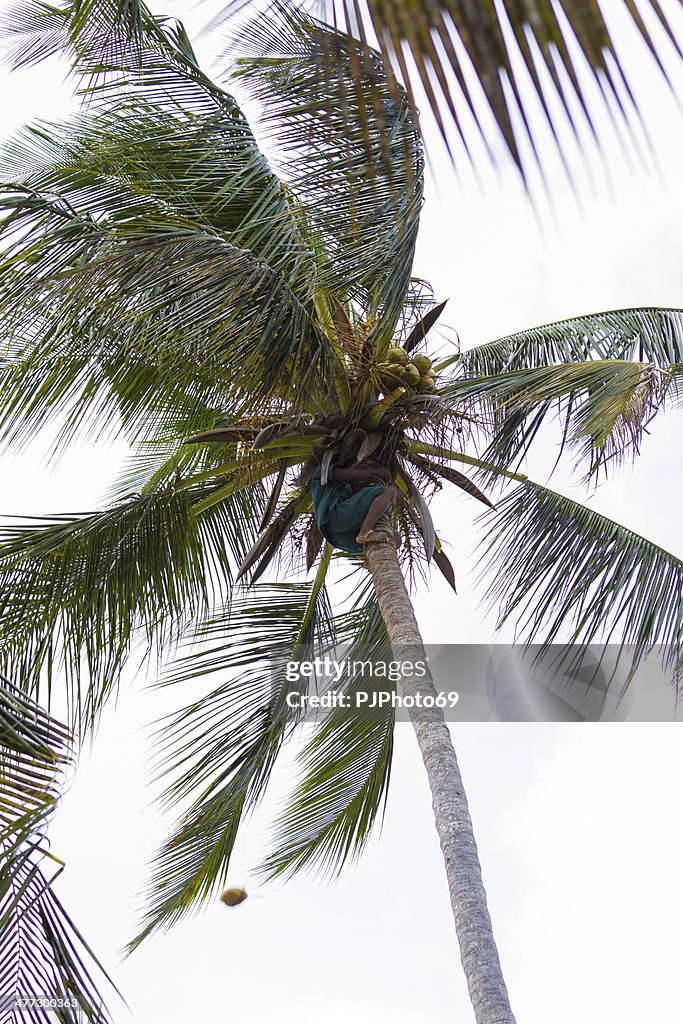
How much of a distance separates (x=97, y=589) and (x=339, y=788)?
2.10m

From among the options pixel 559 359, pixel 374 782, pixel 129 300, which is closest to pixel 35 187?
pixel 129 300

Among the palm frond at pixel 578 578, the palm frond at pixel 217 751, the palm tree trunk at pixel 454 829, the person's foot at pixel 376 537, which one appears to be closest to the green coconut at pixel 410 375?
the person's foot at pixel 376 537

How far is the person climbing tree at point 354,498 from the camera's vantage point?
5.33 meters

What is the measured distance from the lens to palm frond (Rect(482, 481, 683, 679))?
5793 mm

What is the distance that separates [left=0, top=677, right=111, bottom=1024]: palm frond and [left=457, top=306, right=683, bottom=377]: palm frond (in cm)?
413

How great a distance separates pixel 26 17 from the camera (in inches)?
233

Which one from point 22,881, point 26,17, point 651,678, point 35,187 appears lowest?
point 22,881

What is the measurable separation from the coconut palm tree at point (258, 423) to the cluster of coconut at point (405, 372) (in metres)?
0.02

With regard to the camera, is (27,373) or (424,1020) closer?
(27,373)

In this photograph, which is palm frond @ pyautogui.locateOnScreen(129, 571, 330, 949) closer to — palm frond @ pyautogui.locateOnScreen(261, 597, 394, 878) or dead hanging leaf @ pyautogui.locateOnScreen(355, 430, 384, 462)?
palm frond @ pyautogui.locateOnScreen(261, 597, 394, 878)

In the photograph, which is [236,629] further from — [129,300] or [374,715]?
[129,300]

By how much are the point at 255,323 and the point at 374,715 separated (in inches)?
116

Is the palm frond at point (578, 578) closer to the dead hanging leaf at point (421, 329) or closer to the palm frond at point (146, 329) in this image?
the dead hanging leaf at point (421, 329)

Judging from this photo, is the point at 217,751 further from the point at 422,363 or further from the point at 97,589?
the point at 422,363
